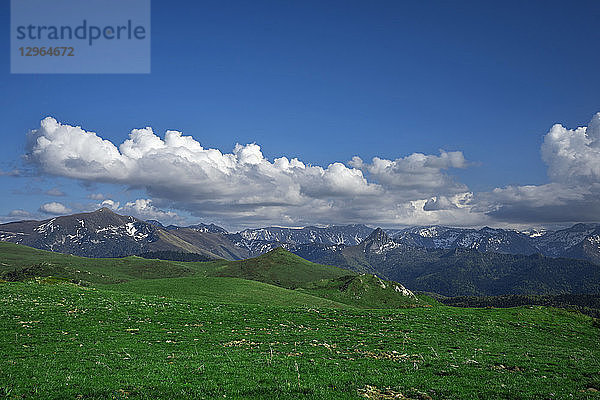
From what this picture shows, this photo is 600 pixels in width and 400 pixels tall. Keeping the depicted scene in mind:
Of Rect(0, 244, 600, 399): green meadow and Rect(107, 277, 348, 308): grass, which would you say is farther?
Rect(107, 277, 348, 308): grass

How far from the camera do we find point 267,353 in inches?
1203

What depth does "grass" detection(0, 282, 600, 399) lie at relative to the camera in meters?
20.7

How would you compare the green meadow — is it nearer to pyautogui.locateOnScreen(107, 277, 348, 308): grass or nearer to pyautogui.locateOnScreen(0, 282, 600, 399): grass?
pyautogui.locateOnScreen(0, 282, 600, 399): grass

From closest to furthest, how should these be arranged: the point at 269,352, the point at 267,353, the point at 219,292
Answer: the point at 267,353
the point at 269,352
the point at 219,292

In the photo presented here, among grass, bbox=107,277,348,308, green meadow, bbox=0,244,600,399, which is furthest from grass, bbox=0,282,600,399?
grass, bbox=107,277,348,308

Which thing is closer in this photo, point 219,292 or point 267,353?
point 267,353

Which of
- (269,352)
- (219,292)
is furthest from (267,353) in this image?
(219,292)

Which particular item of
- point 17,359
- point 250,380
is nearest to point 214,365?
point 250,380

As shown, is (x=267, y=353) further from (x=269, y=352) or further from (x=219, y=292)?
(x=219, y=292)

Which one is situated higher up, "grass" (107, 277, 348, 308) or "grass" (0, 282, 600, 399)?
"grass" (0, 282, 600, 399)

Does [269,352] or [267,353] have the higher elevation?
[267,353]

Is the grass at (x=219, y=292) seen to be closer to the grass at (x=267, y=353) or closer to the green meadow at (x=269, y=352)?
the green meadow at (x=269, y=352)

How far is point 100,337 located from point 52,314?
1268cm

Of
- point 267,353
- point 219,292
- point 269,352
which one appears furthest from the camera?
point 219,292
